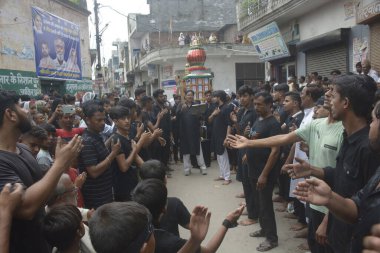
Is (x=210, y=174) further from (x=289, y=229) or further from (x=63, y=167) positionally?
(x=63, y=167)

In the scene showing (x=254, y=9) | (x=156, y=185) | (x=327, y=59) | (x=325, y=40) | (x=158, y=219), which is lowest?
(x=158, y=219)

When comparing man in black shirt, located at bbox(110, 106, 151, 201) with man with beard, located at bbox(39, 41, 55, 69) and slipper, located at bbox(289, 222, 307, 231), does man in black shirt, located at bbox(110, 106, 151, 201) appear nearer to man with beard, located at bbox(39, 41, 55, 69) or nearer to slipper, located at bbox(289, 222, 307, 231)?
slipper, located at bbox(289, 222, 307, 231)

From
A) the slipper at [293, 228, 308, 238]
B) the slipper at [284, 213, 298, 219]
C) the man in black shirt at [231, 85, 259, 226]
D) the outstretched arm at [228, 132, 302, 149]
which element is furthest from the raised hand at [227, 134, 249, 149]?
the slipper at [284, 213, 298, 219]

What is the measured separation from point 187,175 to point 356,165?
19.5 feet

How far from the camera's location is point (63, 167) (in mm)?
1893

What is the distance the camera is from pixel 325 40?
957cm

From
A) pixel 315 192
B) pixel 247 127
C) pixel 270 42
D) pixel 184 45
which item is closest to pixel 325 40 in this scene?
pixel 270 42

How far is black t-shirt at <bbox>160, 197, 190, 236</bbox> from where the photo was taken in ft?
8.13

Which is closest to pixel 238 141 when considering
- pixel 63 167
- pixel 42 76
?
pixel 63 167

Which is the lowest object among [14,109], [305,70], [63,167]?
[63,167]

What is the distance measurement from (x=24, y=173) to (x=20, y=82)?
498 inches

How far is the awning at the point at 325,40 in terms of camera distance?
895 cm

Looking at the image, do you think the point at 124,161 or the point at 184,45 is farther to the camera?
the point at 184,45

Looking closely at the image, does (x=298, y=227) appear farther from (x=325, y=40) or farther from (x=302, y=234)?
(x=325, y=40)
